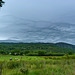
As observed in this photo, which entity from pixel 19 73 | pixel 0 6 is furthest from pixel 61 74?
pixel 0 6

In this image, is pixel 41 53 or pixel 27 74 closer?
pixel 27 74

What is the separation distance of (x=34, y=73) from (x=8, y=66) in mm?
2823

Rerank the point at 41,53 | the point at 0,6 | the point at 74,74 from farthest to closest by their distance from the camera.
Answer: the point at 41,53, the point at 0,6, the point at 74,74

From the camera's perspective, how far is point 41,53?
54.9m

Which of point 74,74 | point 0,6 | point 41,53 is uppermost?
point 0,6

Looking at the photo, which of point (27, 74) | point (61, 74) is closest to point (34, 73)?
point (27, 74)

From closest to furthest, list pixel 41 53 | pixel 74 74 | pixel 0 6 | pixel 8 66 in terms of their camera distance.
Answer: pixel 74 74
pixel 0 6
pixel 8 66
pixel 41 53

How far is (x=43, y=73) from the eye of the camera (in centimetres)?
585

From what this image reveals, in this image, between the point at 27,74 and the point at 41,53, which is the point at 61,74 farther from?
the point at 41,53

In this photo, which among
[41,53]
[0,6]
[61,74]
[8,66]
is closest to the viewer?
[61,74]

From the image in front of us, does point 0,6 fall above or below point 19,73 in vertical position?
above

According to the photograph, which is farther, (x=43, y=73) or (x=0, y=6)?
(x=0, y=6)

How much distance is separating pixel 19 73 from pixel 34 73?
0.90m

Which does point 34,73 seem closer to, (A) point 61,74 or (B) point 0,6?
(A) point 61,74
